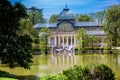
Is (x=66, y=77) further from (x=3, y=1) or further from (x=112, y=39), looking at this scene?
(x=112, y=39)

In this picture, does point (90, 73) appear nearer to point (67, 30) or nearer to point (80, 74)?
point (80, 74)

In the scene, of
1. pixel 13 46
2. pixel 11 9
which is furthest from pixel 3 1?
pixel 13 46

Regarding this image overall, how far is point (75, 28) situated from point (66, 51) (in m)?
15.7

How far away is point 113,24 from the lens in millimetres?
38688

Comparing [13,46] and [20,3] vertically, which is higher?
[20,3]

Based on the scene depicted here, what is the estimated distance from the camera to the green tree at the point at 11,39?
12.5 meters

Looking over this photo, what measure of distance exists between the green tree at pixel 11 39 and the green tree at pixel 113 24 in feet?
86.1

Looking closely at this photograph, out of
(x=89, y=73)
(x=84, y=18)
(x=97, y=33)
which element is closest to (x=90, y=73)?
(x=89, y=73)

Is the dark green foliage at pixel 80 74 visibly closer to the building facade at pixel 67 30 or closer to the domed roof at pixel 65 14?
the building facade at pixel 67 30

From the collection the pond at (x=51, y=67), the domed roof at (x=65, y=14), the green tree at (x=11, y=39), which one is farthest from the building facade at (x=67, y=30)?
the green tree at (x=11, y=39)

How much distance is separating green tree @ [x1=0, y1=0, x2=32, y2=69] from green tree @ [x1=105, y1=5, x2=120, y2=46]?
86.1ft

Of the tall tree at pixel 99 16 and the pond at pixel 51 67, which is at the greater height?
the tall tree at pixel 99 16

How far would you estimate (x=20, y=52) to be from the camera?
1259 centimetres

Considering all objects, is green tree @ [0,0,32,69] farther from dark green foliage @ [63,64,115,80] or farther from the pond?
dark green foliage @ [63,64,115,80]
